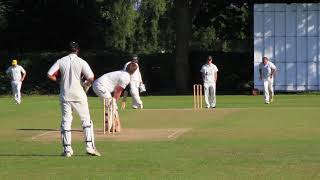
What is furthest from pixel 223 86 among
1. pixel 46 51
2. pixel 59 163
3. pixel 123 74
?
pixel 59 163

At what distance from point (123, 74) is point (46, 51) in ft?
111

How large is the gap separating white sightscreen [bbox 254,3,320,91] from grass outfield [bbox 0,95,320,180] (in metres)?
18.8

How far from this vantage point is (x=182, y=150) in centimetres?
1438

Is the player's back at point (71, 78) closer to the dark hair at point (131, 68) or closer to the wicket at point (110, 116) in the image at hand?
the wicket at point (110, 116)

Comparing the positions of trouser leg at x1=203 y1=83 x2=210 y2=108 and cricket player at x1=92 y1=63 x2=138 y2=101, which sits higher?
cricket player at x1=92 y1=63 x2=138 y2=101

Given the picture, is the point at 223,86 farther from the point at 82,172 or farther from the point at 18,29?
the point at 82,172

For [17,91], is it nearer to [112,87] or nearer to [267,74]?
[267,74]

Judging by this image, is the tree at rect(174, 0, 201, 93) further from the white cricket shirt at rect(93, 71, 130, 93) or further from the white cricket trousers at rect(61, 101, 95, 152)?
the white cricket trousers at rect(61, 101, 95, 152)

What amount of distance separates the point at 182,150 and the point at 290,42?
29.1 m

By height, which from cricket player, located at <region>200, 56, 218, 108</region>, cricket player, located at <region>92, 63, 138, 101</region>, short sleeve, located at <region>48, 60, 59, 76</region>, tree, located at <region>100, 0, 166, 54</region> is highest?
tree, located at <region>100, 0, 166, 54</region>

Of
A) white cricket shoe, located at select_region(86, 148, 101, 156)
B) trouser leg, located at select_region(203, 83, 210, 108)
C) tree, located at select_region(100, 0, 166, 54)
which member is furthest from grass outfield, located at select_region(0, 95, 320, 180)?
tree, located at select_region(100, 0, 166, 54)

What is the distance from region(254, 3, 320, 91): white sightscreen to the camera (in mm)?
41938

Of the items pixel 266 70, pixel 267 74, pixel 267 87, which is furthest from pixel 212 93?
pixel 266 70

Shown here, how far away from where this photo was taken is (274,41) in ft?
139
